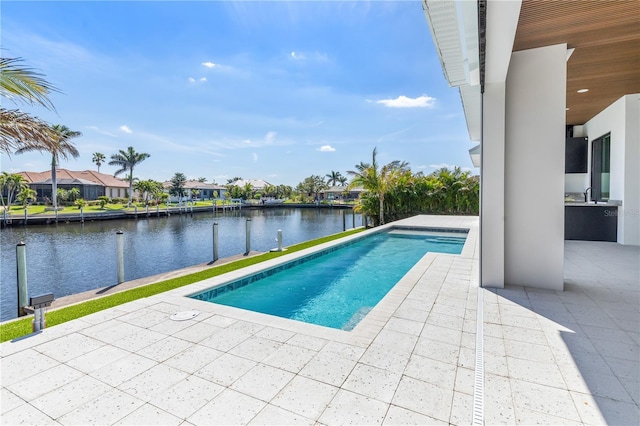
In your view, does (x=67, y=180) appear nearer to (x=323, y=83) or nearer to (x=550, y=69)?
(x=323, y=83)

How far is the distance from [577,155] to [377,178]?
29.7 feet

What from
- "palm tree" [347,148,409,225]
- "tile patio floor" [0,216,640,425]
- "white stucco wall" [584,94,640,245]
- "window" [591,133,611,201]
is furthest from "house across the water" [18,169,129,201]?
"white stucco wall" [584,94,640,245]

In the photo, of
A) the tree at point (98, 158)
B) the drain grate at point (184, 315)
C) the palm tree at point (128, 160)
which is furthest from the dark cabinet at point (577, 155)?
the tree at point (98, 158)

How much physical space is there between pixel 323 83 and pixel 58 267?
14.1 m

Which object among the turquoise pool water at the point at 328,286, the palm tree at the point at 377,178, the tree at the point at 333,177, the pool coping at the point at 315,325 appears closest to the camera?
the pool coping at the point at 315,325

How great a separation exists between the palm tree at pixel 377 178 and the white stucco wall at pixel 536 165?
12213 millimetres

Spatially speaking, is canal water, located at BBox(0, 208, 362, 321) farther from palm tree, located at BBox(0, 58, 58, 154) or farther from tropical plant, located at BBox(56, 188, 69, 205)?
tropical plant, located at BBox(56, 188, 69, 205)

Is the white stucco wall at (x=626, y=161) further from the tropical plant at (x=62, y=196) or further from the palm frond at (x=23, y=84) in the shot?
the tropical plant at (x=62, y=196)

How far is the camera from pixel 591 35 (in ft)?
12.9

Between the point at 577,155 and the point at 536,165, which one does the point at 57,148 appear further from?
the point at 577,155

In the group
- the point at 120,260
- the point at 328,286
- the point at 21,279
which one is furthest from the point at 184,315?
the point at 120,260

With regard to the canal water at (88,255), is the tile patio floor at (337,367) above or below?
above

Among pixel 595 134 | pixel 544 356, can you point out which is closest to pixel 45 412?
pixel 544 356

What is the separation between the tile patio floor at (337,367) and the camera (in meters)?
1.90
